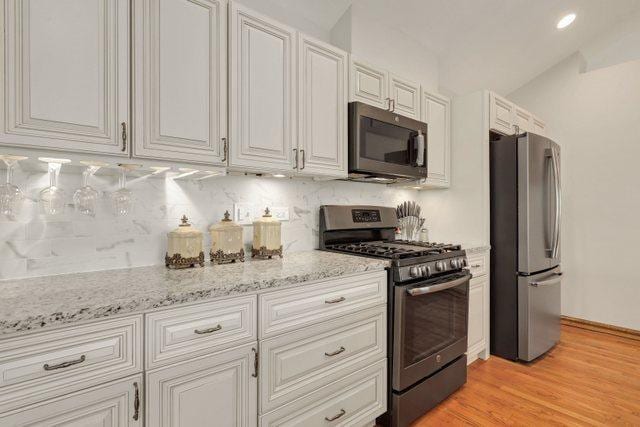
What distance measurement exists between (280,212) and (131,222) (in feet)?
2.80

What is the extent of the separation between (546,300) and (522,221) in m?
0.75

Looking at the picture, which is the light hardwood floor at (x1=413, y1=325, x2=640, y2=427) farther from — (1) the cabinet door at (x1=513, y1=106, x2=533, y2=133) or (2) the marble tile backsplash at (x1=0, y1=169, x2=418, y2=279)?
(1) the cabinet door at (x1=513, y1=106, x2=533, y2=133)

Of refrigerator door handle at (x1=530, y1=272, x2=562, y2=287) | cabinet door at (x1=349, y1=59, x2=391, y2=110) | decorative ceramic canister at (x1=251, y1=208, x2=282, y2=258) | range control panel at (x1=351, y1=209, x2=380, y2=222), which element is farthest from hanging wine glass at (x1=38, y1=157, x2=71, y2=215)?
refrigerator door handle at (x1=530, y1=272, x2=562, y2=287)

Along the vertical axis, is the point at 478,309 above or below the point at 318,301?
below

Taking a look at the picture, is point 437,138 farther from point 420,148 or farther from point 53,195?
point 53,195

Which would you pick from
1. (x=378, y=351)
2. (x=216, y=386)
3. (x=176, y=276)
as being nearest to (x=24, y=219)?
(x=176, y=276)

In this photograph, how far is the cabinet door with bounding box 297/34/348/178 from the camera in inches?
73.2

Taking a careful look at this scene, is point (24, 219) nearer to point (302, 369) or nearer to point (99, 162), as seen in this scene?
point (99, 162)

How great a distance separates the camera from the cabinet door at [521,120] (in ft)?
10.1

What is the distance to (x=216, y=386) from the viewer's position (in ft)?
3.98

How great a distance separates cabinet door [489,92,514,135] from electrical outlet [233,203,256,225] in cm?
208

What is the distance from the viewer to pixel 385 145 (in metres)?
2.24

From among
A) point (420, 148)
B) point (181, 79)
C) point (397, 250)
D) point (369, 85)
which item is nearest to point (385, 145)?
point (420, 148)

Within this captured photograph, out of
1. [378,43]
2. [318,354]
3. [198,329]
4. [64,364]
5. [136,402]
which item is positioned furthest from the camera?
[378,43]
